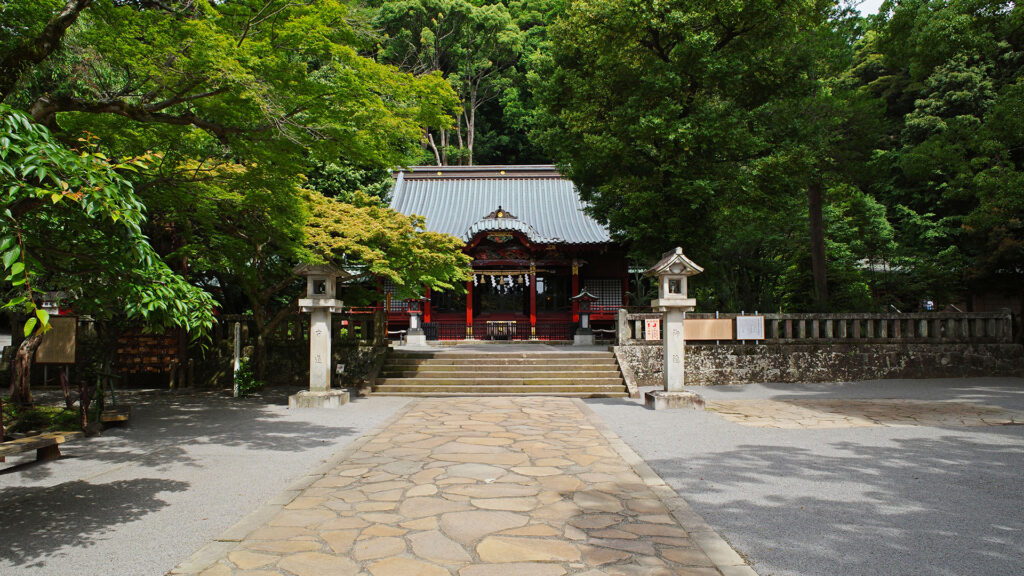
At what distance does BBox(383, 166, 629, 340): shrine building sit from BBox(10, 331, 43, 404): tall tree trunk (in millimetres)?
11815

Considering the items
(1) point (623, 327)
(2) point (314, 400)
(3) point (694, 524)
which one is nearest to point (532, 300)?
(1) point (623, 327)

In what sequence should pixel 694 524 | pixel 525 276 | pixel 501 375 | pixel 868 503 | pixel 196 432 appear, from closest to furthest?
pixel 694 524
pixel 868 503
pixel 196 432
pixel 501 375
pixel 525 276

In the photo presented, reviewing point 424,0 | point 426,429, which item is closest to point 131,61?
point 426,429

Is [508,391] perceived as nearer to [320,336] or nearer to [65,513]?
[320,336]

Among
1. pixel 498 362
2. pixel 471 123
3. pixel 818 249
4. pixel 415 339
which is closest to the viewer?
pixel 498 362

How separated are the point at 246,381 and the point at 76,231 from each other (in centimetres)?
749

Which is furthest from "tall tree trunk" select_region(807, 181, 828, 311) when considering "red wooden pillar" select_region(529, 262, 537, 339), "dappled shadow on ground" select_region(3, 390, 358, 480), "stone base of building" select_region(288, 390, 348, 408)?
"dappled shadow on ground" select_region(3, 390, 358, 480)

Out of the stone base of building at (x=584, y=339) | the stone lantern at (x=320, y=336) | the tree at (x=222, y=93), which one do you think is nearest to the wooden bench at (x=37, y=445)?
the tree at (x=222, y=93)

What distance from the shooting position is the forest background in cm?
451

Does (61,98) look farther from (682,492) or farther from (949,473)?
(949,473)

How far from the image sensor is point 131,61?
5527mm

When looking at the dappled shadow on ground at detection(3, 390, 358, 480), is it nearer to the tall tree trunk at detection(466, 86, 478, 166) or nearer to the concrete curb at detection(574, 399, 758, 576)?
the concrete curb at detection(574, 399, 758, 576)

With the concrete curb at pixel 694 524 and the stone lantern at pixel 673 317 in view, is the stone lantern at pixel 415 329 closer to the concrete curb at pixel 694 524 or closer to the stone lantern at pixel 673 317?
the stone lantern at pixel 673 317

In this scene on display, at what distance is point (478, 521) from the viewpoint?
3932 millimetres
